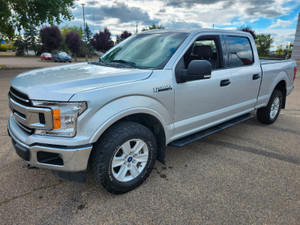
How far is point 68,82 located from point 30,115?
0.45 meters

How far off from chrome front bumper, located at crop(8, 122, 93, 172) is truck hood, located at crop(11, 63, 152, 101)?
45 centimetres

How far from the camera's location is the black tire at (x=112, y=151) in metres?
2.27

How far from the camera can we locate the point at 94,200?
8.11ft

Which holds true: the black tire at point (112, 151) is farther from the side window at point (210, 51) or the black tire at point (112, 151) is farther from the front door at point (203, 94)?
the side window at point (210, 51)

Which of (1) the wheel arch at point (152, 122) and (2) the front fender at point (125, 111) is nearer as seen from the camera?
(2) the front fender at point (125, 111)

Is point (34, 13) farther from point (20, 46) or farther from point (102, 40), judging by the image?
point (20, 46)

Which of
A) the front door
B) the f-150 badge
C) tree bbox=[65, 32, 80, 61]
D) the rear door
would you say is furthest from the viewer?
tree bbox=[65, 32, 80, 61]

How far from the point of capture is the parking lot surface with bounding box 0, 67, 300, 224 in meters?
2.24

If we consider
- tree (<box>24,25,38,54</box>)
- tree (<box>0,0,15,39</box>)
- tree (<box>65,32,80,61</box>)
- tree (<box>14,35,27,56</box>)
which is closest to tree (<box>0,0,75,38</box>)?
tree (<box>0,0,15,39</box>)

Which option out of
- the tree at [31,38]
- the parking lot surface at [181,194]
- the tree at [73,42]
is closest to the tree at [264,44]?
the tree at [73,42]

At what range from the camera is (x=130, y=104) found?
93.6 inches

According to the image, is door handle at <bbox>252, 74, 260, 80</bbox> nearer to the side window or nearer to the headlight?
the side window

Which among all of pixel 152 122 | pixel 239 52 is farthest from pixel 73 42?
pixel 152 122

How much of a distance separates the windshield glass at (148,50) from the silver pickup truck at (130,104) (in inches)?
0.6
